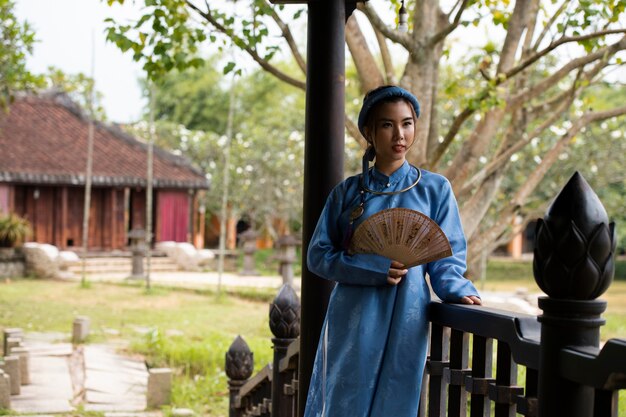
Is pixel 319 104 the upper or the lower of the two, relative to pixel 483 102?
lower

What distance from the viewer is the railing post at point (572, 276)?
55.6 inches

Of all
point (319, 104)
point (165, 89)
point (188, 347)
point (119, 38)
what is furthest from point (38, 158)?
point (319, 104)

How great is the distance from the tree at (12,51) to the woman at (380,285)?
244 inches

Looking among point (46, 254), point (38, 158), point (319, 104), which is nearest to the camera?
point (319, 104)

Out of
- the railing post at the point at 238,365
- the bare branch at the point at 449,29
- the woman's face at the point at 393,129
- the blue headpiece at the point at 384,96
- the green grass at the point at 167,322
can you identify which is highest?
the bare branch at the point at 449,29

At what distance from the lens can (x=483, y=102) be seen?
5430 millimetres

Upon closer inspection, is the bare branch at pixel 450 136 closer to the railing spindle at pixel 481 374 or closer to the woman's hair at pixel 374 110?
the woman's hair at pixel 374 110

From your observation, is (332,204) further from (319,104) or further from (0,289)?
(0,289)

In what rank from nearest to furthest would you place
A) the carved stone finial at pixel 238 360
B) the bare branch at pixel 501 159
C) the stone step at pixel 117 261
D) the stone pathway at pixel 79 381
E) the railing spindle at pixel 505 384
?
the railing spindle at pixel 505 384 → the carved stone finial at pixel 238 360 → the bare branch at pixel 501 159 → the stone pathway at pixel 79 381 → the stone step at pixel 117 261

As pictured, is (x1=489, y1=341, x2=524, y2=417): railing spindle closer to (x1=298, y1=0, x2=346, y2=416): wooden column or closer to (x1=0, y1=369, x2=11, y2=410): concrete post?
(x1=298, y1=0, x2=346, y2=416): wooden column

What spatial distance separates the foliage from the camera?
18469 mm

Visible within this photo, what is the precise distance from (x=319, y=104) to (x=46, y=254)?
16.4 m

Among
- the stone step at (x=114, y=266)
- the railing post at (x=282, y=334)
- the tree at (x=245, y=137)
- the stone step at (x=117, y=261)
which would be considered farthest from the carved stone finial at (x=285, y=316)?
the stone step at (x=117, y=261)

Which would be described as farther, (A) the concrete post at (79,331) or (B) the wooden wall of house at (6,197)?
(B) the wooden wall of house at (6,197)
